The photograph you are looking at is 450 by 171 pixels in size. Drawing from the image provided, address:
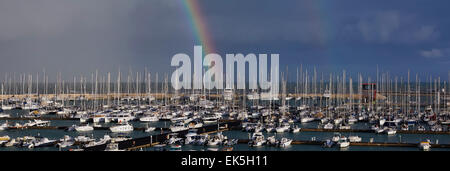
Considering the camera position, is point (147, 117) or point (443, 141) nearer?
point (443, 141)

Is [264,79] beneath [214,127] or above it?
above

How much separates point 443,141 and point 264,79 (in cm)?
5242

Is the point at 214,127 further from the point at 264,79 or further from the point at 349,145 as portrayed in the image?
the point at 264,79

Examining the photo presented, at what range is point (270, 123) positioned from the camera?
48.6 meters

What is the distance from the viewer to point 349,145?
3519 centimetres

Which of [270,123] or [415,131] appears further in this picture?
[270,123]
